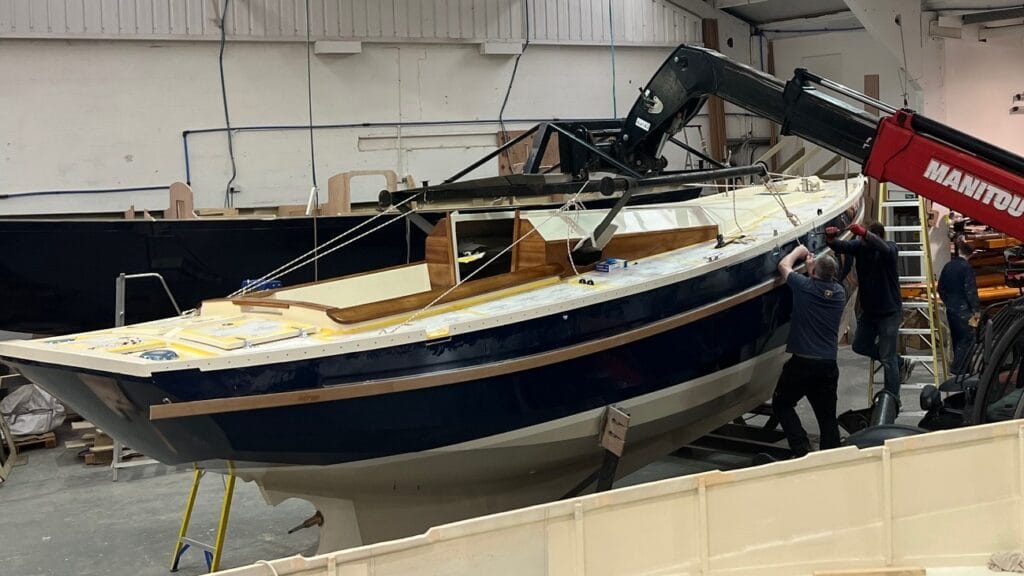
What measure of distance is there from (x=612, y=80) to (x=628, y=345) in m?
7.89

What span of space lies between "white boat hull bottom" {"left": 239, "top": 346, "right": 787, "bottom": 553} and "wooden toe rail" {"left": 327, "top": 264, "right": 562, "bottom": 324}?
0.62m

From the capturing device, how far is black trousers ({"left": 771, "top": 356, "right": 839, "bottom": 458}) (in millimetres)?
5465

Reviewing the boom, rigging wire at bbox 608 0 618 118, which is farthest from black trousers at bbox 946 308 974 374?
rigging wire at bbox 608 0 618 118

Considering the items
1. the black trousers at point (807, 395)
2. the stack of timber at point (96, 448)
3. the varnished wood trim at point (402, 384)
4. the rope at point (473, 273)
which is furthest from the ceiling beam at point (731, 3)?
the stack of timber at point (96, 448)

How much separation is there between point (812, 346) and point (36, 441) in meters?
6.11

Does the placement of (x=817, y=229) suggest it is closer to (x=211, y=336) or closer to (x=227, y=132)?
(x=211, y=336)

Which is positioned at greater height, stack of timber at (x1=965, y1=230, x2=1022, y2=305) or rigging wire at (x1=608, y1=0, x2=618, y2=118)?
rigging wire at (x1=608, y1=0, x2=618, y2=118)

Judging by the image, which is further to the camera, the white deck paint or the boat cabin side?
the boat cabin side

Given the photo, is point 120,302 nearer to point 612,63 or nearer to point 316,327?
point 316,327

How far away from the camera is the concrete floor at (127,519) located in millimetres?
5094

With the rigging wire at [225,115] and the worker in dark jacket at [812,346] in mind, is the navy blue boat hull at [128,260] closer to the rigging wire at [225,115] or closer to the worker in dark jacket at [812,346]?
the worker in dark jacket at [812,346]

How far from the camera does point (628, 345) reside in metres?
4.52

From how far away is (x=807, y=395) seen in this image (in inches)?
221

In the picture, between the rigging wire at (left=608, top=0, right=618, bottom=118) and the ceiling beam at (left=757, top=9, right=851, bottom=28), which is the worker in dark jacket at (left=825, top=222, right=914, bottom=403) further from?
the ceiling beam at (left=757, top=9, right=851, bottom=28)
